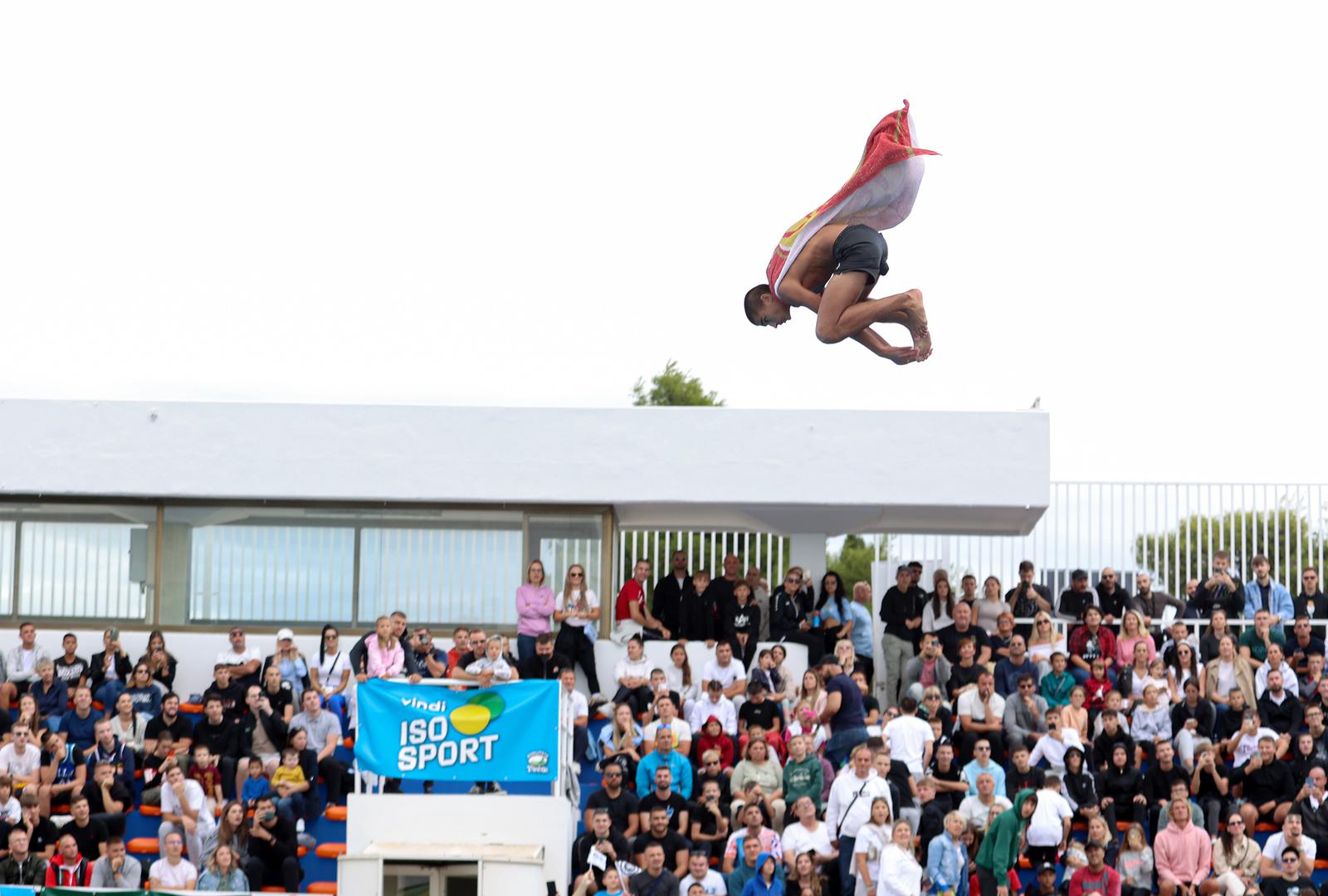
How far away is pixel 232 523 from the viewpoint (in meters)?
19.8

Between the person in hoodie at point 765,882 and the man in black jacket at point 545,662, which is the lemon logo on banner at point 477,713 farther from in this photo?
the person in hoodie at point 765,882

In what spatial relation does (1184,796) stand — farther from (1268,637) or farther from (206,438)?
(206,438)

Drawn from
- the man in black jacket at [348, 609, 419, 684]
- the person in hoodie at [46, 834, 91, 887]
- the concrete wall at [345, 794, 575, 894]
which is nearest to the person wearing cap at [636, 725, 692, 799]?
the concrete wall at [345, 794, 575, 894]

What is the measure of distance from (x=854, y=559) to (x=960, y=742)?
24907mm

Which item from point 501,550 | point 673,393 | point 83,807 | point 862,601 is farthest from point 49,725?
point 673,393

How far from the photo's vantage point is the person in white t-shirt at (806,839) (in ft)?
48.8

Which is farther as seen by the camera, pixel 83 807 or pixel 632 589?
pixel 632 589

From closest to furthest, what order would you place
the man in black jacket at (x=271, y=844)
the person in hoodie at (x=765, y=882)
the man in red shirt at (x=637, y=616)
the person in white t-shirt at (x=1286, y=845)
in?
the person in hoodie at (x=765, y=882) < the person in white t-shirt at (x=1286, y=845) < the man in black jacket at (x=271, y=844) < the man in red shirt at (x=637, y=616)

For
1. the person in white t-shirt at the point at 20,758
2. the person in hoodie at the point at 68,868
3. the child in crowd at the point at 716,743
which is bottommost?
the person in hoodie at the point at 68,868

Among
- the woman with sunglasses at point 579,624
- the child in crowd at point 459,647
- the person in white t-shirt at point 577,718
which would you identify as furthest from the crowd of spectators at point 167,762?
the person in white t-shirt at point 577,718

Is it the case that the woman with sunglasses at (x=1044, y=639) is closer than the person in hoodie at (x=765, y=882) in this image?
No

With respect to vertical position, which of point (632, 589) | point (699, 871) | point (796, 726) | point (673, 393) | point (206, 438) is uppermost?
point (673, 393)

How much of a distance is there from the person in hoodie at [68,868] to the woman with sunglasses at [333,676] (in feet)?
8.76

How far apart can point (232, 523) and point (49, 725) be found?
331 cm
